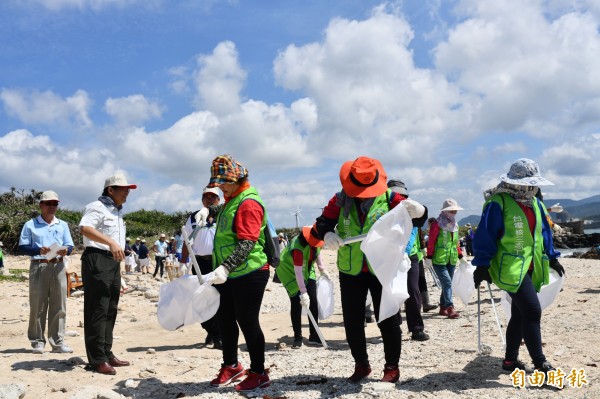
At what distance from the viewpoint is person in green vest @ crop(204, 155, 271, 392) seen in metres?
4.69

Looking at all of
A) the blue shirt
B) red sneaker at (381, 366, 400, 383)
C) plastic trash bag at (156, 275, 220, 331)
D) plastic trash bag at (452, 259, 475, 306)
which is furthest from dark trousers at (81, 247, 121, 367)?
plastic trash bag at (452, 259, 475, 306)

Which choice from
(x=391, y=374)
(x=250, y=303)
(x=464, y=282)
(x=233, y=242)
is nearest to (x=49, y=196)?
(x=233, y=242)

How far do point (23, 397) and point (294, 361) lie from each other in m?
2.73

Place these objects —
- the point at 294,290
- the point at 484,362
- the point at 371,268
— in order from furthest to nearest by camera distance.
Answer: the point at 294,290 → the point at 484,362 → the point at 371,268

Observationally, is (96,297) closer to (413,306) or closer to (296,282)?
(296,282)

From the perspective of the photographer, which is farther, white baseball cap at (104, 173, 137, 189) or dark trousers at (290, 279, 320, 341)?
dark trousers at (290, 279, 320, 341)

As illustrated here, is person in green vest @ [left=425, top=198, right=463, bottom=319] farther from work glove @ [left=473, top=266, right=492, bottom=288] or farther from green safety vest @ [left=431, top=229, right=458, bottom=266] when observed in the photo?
work glove @ [left=473, top=266, right=492, bottom=288]

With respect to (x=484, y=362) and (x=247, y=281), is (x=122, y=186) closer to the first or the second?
(x=247, y=281)

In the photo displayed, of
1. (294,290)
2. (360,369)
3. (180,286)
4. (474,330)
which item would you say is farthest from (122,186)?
(474,330)

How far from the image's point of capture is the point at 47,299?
708 cm

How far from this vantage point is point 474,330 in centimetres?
795

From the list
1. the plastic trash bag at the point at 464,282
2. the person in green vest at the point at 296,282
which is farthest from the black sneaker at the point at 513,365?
the plastic trash bag at the point at 464,282

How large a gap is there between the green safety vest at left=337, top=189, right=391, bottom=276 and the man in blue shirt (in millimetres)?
4053

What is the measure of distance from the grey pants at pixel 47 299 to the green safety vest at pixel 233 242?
318 cm
